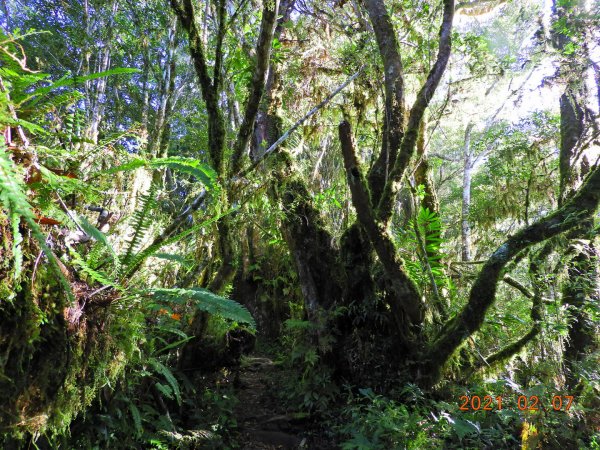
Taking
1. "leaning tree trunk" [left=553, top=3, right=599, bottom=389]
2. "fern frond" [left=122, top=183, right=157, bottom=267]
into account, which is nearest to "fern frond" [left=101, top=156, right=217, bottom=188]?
"fern frond" [left=122, top=183, right=157, bottom=267]

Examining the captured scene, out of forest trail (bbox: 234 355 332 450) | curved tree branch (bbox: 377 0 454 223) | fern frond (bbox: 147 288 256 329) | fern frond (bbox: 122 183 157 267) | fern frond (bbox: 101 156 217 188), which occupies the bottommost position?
forest trail (bbox: 234 355 332 450)

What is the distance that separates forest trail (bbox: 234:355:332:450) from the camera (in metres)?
4.36

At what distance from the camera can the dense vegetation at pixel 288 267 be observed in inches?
61.1

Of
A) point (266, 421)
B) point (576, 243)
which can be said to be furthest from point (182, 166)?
point (576, 243)

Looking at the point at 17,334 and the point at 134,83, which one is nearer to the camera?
the point at 17,334

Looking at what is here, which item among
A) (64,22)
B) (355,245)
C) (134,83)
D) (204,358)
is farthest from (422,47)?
(134,83)

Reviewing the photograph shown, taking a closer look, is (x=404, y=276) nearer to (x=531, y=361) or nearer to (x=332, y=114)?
(x=531, y=361)

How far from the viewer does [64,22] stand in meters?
10.2

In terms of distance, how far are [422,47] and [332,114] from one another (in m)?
2.47
